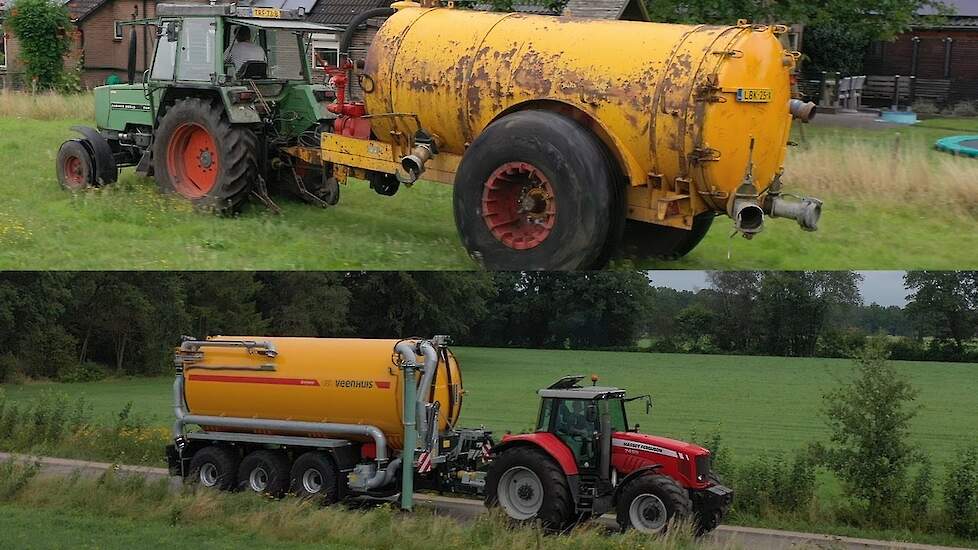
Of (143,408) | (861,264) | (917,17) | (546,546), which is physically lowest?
(143,408)

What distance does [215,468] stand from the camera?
15.4 m

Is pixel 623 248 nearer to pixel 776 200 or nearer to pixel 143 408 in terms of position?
pixel 776 200

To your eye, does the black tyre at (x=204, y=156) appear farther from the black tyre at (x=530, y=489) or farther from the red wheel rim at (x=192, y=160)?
the black tyre at (x=530, y=489)

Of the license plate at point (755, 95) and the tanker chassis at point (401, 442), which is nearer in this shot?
the license plate at point (755, 95)

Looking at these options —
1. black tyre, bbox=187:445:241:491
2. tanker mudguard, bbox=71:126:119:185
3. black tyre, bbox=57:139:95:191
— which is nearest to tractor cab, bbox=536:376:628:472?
black tyre, bbox=187:445:241:491

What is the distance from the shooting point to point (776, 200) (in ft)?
37.1

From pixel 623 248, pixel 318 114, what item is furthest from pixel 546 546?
pixel 318 114

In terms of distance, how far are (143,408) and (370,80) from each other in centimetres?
Result: 1606

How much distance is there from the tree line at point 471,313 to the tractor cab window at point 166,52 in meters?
5.58

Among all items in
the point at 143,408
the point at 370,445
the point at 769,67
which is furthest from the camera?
the point at 143,408

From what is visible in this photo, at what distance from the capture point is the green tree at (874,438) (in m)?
14.5

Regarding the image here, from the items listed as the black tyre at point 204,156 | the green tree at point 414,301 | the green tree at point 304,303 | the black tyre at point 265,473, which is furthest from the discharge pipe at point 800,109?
the green tree at point 414,301

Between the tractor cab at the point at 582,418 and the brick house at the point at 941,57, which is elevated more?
the brick house at the point at 941,57

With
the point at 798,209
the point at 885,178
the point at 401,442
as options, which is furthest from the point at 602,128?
the point at 885,178
